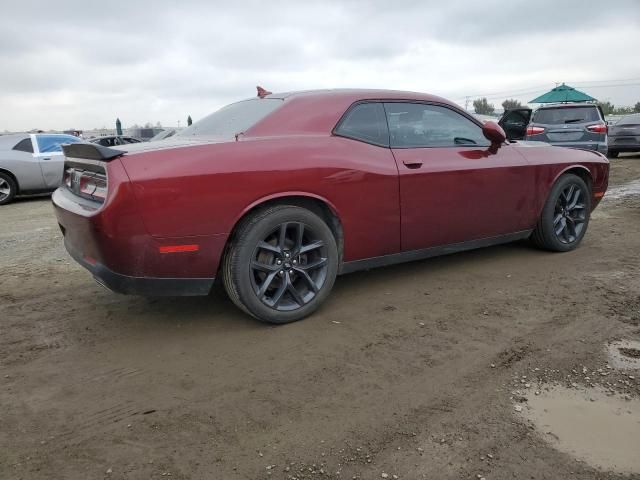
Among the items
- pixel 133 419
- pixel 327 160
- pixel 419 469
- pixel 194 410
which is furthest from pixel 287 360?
pixel 327 160

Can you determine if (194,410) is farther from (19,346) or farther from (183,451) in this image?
(19,346)

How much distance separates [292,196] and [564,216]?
9.73 ft

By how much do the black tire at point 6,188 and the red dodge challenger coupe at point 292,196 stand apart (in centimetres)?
748

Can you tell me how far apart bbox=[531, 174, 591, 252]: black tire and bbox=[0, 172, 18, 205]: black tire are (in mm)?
9370

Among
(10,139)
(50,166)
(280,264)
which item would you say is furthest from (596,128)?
(10,139)

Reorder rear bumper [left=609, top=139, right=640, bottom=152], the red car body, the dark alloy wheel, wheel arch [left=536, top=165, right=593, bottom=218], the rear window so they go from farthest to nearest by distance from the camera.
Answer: rear bumper [left=609, top=139, right=640, bottom=152]
the rear window
wheel arch [left=536, top=165, right=593, bottom=218]
the dark alloy wheel
the red car body

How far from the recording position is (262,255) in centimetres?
323

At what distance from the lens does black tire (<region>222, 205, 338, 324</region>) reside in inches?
121

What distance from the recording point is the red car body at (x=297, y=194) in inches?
111

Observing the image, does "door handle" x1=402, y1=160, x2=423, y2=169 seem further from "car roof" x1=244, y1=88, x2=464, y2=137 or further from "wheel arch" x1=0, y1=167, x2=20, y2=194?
"wheel arch" x1=0, y1=167, x2=20, y2=194

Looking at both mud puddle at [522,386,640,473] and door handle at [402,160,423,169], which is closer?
mud puddle at [522,386,640,473]

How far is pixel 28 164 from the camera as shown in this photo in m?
9.96

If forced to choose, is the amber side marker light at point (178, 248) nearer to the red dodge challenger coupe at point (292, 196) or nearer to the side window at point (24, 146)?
the red dodge challenger coupe at point (292, 196)

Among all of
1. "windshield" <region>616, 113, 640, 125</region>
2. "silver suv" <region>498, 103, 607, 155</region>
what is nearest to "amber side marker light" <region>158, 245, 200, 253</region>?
"silver suv" <region>498, 103, 607, 155</region>
